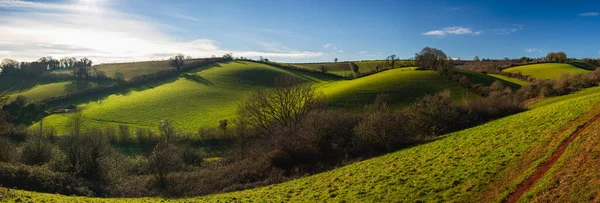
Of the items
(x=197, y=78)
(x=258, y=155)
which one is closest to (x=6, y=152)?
(x=258, y=155)

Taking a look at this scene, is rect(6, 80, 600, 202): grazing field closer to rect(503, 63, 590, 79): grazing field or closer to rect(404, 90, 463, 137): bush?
rect(404, 90, 463, 137): bush

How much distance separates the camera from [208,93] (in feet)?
325

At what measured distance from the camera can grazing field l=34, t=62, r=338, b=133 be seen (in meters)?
76.9

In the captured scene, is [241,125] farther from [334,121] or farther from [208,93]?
[208,93]

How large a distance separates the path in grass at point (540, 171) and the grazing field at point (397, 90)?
167 ft

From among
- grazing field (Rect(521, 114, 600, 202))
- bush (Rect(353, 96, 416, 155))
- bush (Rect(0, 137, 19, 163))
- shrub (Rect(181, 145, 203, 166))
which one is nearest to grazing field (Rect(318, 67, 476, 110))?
shrub (Rect(181, 145, 203, 166))

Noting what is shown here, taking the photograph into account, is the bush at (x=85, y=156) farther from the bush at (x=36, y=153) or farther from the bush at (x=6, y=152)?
the bush at (x=6, y=152)

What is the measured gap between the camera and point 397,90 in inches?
3088

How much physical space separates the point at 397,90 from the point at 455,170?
60.6m

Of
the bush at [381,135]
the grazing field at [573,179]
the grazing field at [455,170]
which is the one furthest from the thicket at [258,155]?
the grazing field at [573,179]

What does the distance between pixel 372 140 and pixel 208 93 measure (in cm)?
7268

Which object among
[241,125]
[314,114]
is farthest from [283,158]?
[241,125]

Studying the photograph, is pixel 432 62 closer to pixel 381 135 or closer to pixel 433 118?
pixel 433 118

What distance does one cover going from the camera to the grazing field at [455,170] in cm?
1727
